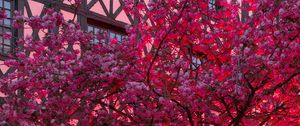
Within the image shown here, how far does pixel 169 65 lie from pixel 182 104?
1240 mm

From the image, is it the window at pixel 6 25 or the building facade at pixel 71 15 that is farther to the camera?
the window at pixel 6 25

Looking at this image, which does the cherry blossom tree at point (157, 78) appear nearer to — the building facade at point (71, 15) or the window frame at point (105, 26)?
the building facade at point (71, 15)

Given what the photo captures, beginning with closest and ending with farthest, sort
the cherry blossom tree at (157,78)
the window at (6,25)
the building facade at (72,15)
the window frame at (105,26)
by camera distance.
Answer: the cherry blossom tree at (157,78) < the building facade at (72,15) < the window at (6,25) < the window frame at (105,26)

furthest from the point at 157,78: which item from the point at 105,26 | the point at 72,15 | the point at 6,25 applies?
the point at 105,26

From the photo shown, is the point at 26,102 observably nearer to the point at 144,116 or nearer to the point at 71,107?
the point at 71,107

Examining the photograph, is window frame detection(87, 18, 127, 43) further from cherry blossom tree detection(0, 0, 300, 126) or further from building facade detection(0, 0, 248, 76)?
cherry blossom tree detection(0, 0, 300, 126)

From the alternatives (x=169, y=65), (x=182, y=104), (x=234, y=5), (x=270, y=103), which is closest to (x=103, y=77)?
(x=182, y=104)

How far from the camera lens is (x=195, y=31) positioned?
34.0 feet

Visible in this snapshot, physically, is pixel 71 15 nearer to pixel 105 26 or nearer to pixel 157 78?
pixel 105 26

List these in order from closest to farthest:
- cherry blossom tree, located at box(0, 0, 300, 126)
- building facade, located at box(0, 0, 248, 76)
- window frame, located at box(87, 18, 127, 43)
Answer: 1. cherry blossom tree, located at box(0, 0, 300, 126)
2. building facade, located at box(0, 0, 248, 76)
3. window frame, located at box(87, 18, 127, 43)

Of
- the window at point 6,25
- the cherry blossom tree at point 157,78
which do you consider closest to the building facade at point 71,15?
the window at point 6,25

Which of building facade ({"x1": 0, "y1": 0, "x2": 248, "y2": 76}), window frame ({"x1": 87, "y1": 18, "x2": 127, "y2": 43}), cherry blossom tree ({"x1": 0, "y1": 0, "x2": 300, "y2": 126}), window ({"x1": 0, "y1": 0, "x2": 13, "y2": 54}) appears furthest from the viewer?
window frame ({"x1": 87, "y1": 18, "x2": 127, "y2": 43})

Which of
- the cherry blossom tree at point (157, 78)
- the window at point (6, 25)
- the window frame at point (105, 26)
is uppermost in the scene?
the window frame at point (105, 26)

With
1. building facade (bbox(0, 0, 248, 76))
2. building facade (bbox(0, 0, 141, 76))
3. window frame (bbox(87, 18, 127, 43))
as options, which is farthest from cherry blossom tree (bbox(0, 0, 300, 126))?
window frame (bbox(87, 18, 127, 43))
